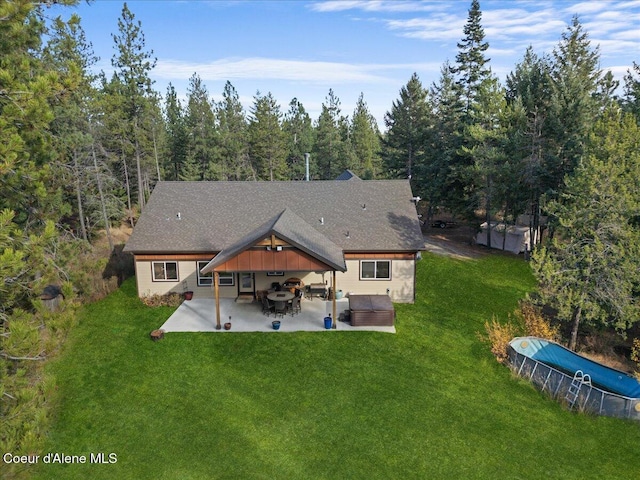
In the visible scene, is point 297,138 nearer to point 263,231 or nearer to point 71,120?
point 71,120

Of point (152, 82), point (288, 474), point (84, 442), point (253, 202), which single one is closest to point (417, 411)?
point (288, 474)

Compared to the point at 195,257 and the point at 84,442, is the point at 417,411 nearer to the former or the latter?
the point at 84,442

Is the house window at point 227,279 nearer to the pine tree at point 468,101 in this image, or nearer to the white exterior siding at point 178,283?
the white exterior siding at point 178,283

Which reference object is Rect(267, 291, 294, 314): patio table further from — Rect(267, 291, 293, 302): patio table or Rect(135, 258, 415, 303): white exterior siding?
Rect(135, 258, 415, 303): white exterior siding

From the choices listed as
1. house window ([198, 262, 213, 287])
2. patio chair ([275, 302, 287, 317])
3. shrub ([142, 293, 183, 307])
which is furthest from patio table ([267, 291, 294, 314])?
shrub ([142, 293, 183, 307])

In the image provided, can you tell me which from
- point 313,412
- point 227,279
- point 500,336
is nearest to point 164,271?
point 227,279

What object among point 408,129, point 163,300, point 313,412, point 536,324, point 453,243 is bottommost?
point 453,243

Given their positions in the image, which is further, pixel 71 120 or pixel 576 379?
pixel 71 120
